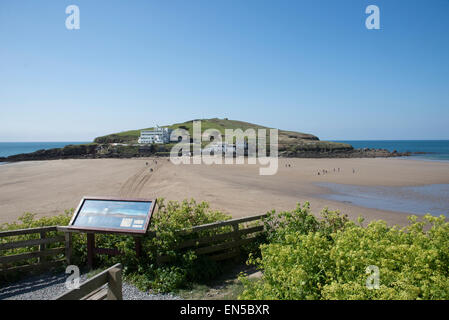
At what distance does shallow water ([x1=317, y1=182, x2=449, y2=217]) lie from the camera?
20391mm

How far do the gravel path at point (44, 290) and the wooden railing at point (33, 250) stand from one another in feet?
1.13

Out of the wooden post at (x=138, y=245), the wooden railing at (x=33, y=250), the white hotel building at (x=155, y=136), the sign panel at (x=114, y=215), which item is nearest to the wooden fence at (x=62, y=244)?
the wooden railing at (x=33, y=250)

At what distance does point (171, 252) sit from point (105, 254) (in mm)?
1880

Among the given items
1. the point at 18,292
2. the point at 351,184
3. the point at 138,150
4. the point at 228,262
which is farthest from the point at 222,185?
the point at 138,150

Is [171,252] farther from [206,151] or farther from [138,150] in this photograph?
[138,150]

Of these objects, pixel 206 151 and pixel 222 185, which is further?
pixel 206 151

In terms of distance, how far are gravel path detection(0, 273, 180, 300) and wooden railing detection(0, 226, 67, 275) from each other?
344mm

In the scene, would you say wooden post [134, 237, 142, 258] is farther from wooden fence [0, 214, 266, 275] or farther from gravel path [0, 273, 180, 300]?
gravel path [0, 273, 180, 300]

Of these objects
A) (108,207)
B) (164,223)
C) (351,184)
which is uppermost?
(108,207)

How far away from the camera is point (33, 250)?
23.7ft

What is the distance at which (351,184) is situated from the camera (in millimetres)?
31016

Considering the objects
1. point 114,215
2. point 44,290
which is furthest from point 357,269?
point 44,290

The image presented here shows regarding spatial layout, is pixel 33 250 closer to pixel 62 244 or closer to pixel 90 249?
pixel 62 244
